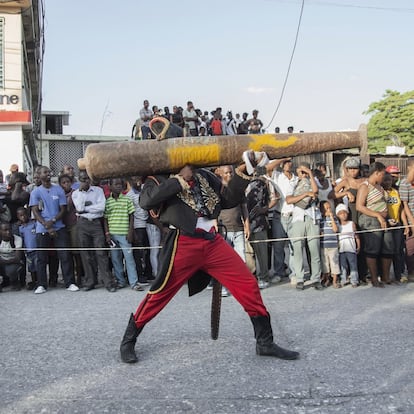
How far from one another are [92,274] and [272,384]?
4696 millimetres

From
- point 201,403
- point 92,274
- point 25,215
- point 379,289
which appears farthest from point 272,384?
point 25,215

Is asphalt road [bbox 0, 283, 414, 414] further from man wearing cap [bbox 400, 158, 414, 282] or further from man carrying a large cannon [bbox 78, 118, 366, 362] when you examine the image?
man wearing cap [bbox 400, 158, 414, 282]

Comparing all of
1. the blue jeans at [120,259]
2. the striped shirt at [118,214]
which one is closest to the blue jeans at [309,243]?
the blue jeans at [120,259]

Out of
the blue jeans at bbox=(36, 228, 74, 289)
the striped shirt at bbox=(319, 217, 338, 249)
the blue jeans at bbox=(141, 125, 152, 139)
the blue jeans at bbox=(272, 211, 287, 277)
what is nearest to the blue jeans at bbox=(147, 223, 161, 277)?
the blue jeans at bbox=(36, 228, 74, 289)

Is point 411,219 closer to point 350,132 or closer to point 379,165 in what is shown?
point 379,165

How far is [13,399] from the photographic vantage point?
3.67m

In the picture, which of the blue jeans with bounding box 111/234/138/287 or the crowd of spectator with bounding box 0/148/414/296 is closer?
the crowd of spectator with bounding box 0/148/414/296

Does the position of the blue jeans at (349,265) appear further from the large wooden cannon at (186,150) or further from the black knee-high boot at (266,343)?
the large wooden cannon at (186,150)

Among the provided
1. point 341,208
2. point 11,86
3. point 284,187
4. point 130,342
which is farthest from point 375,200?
point 11,86

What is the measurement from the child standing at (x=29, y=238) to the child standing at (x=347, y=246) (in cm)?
446

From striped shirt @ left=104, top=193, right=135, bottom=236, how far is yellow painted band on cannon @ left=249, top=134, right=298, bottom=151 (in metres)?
4.21

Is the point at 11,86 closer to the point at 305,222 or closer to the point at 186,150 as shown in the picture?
the point at 305,222

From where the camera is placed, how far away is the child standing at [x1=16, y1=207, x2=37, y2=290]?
7.98m

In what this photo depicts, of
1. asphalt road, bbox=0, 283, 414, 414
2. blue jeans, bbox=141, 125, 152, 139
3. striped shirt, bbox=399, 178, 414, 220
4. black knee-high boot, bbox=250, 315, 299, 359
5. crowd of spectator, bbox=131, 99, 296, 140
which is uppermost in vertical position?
crowd of spectator, bbox=131, 99, 296, 140
